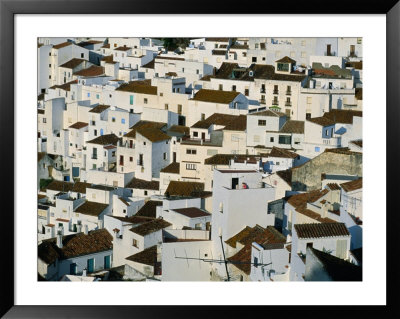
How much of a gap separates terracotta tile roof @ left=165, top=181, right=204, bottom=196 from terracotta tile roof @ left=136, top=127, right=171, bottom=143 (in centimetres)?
113

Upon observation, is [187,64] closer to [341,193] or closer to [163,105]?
[163,105]

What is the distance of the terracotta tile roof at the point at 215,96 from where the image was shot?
882cm

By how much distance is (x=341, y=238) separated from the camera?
391 cm

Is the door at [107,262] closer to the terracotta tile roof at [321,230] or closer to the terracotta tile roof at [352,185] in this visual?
the terracotta tile roof at [321,230]

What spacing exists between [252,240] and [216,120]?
3920mm

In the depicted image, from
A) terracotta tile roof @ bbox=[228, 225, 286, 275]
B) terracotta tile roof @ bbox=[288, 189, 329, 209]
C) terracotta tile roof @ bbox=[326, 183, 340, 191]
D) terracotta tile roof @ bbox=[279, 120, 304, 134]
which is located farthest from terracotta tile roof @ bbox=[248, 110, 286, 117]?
terracotta tile roof @ bbox=[228, 225, 286, 275]

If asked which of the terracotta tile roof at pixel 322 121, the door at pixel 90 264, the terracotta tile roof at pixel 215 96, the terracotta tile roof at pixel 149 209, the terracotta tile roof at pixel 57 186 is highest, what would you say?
the terracotta tile roof at pixel 215 96

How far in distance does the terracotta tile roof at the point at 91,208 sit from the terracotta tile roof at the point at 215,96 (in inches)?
92.2

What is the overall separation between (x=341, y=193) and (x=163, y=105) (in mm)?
5220

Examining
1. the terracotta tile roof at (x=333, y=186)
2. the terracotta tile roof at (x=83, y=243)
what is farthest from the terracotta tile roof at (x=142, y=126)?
the terracotta tile roof at (x=333, y=186)

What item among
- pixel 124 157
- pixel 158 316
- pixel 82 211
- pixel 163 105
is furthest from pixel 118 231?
pixel 163 105

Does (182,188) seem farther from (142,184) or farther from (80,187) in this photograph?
(142,184)

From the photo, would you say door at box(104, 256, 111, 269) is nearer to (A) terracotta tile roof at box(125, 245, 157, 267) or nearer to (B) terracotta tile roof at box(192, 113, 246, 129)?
(A) terracotta tile roof at box(125, 245, 157, 267)

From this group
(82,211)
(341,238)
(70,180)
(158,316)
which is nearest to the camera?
(158,316)
